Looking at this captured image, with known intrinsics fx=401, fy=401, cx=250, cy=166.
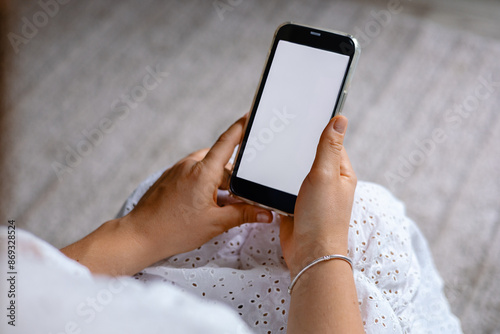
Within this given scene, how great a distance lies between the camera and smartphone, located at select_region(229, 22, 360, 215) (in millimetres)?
578

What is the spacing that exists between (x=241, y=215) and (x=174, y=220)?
96mm

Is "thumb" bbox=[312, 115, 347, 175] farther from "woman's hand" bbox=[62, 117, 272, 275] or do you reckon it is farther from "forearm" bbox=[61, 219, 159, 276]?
"forearm" bbox=[61, 219, 159, 276]

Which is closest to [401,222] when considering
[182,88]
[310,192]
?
[310,192]

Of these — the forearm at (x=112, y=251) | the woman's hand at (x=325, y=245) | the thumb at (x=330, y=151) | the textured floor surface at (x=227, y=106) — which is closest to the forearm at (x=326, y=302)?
the woman's hand at (x=325, y=245)

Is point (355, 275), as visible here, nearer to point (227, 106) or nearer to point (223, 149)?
point (223, 149)

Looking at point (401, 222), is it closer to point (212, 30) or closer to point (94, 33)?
point (212, 30)

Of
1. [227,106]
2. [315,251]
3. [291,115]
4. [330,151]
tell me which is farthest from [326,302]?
[227,106]

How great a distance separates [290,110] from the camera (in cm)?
59

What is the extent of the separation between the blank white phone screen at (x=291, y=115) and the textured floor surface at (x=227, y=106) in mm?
550

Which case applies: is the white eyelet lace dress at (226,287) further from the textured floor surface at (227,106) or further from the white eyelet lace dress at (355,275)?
the textured floor surface at (227,106)

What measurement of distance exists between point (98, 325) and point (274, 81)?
43cm

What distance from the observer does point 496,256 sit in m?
0.96

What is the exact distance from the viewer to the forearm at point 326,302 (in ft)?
1.27

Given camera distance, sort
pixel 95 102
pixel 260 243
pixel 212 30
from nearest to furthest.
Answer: pixel 260 243 → pixel 95 102 → pixel 212 30
